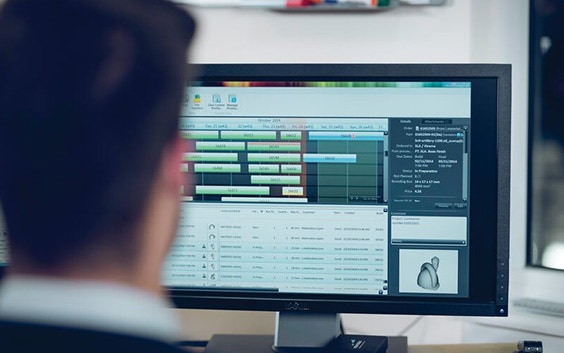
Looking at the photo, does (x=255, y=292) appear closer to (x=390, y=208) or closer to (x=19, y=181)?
Answer: (x=390, y=208)

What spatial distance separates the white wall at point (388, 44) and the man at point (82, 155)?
89cm

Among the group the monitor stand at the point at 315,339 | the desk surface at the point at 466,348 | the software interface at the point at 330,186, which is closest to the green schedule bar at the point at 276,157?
the software interface at the point at 330,186

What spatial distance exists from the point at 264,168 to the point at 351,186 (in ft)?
0.38

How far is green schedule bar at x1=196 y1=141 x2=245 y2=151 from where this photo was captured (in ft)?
3.92

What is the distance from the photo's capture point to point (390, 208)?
1.18 m

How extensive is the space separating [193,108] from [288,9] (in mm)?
318

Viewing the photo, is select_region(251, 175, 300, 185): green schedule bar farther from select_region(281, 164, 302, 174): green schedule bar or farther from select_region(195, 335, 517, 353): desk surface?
select_region(195, 335, 517, 353): desk surface

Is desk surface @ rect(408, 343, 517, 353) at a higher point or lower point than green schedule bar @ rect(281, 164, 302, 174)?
lower

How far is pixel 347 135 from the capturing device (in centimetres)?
118

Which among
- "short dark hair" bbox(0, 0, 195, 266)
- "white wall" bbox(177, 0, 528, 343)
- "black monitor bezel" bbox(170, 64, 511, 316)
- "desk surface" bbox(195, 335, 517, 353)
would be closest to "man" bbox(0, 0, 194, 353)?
"short dark hair" bbox(0, 0, 195, 266)

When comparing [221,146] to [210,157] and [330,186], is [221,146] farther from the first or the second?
[330,186]

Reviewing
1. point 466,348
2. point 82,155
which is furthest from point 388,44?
point 82,155

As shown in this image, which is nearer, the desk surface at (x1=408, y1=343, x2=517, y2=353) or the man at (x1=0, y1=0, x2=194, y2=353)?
the man at (x1=0, y1=0, x2=194, y2=353)

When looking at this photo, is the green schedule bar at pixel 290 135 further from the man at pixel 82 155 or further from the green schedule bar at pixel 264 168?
the man at pixel 82 155
